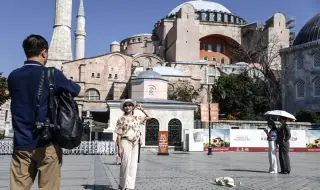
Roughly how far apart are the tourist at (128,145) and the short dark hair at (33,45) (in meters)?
3.09

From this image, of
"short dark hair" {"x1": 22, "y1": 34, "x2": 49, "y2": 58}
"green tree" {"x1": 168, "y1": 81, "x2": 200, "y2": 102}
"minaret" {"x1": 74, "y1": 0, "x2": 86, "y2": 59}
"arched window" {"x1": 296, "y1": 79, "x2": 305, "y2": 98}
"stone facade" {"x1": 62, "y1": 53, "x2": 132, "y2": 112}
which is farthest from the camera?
"minaret" {"x1": 74, "y1": 0, "x2": 86, "y2": 59}

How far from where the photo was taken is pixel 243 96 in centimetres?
4394

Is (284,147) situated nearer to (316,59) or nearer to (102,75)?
(316,59)

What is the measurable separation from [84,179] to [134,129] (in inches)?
83.4

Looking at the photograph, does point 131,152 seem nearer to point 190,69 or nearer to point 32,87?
point 32,87

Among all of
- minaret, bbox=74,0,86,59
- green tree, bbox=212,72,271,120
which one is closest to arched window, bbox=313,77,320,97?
green tree, bbox=212,72,271,120

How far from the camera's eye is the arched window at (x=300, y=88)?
3853cm

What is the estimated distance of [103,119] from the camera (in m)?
46.9

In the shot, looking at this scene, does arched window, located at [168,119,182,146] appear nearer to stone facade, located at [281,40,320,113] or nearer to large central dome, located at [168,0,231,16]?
stone facade, located at [281,40,320,113]

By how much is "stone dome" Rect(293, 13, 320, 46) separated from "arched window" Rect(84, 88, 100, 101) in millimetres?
25083

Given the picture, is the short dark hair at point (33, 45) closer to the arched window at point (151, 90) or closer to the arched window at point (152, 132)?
the arched window at point (152, 132)

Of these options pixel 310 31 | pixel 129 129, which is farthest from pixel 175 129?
pixel 129 129

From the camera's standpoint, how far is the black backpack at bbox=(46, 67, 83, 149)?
10.1ft

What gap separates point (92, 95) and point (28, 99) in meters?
47.3
